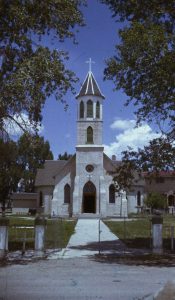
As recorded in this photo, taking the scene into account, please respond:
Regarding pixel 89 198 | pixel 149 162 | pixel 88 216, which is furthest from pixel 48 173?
pixel 149 162

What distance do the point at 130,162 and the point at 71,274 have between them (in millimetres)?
7681

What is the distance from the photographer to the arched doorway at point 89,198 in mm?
55266

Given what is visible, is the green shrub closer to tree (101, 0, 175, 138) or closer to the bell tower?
the bell tower

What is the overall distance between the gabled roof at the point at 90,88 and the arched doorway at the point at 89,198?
11.0 meters

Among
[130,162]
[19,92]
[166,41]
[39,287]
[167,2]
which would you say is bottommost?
[39,287]

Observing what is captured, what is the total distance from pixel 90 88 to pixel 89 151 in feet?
26.8

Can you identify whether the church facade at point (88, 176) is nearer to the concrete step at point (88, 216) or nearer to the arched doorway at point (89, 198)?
the arched doorway at point (89, 198)

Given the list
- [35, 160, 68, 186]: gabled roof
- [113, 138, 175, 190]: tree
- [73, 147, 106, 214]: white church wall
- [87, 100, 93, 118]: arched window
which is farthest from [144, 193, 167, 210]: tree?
[113, 138, 175, 190]: tree

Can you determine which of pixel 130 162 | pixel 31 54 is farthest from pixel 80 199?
pixel 31 54

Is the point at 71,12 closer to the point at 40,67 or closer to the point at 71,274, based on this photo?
the point at 40,67

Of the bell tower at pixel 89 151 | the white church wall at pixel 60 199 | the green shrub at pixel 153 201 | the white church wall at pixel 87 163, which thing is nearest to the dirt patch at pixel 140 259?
the bell tower at pixel 89 151

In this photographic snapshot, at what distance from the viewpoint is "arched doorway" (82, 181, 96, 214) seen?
5527 cm

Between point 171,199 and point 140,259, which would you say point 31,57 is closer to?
point 140,259

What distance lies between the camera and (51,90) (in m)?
15.7
